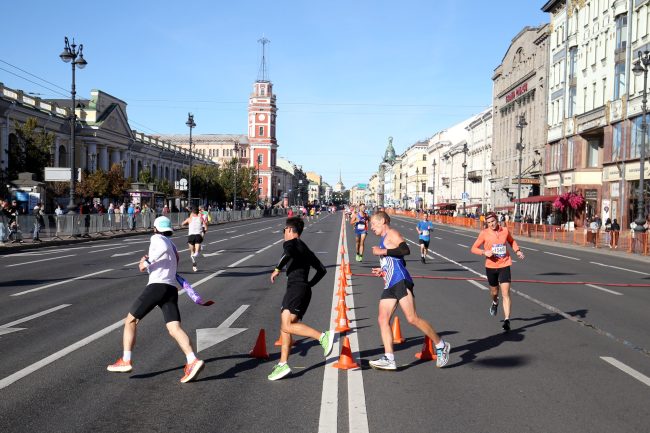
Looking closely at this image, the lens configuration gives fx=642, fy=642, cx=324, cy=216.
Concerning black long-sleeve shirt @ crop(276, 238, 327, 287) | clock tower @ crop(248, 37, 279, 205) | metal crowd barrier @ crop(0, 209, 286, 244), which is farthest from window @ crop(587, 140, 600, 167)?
clock tower @ crop(248, 37, 279, 205)

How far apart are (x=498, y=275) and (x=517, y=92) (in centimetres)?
6727

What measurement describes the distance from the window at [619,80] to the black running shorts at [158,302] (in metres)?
44.4

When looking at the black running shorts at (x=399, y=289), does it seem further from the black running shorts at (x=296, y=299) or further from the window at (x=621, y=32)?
the window at (x=621, y=32)

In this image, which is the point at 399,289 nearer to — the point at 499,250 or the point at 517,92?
the point at 499,250

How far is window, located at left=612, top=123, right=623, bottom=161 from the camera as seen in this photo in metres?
44.0

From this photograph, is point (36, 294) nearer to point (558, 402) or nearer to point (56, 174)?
point (558, 402)

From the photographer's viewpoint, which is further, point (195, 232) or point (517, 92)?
point (517, 92)

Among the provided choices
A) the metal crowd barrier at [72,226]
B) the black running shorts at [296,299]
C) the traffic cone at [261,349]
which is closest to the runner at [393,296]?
the black running shorts at [296,299]

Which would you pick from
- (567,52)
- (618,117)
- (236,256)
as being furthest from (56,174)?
(567,52)

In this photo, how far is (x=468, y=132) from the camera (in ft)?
343

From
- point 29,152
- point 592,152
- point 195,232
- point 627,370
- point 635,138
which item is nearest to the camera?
point 627,370

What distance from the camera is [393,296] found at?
697 cm

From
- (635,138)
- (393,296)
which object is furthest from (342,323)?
(635,138)

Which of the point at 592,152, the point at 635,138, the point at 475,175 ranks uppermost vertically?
the point at 635,138
